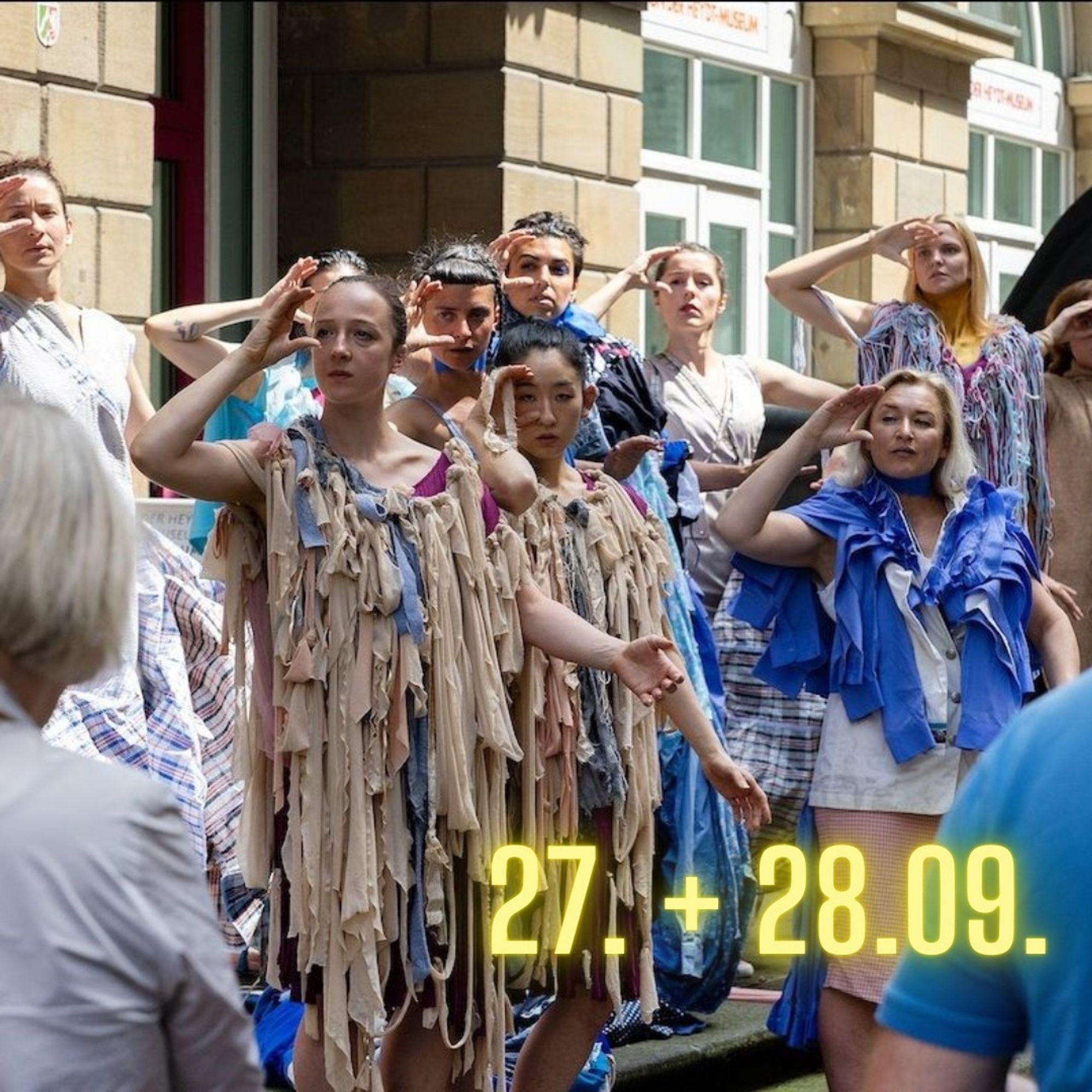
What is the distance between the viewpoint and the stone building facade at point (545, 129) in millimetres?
8727

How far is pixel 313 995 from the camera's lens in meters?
4.66

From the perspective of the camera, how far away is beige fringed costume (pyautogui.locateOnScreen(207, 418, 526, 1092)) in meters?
4.59

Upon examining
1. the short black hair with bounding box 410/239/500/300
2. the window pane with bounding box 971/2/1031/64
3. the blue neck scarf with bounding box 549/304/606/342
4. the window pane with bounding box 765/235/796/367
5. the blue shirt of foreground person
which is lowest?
the blue shirt of foreground person

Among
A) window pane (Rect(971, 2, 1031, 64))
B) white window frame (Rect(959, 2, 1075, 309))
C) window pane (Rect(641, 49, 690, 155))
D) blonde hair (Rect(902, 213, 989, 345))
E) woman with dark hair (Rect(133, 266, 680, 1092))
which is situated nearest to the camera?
woman with dark hair (Rect(133, 266, 680, 1092))

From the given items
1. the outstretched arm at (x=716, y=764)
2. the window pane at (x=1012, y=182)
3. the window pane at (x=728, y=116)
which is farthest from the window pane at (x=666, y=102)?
the outstretched arm at (x=716, y=764)

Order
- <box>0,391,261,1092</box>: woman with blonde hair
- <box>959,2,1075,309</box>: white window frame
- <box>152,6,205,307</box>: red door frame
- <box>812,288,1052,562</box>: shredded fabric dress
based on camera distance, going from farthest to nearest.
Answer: <box>959,2,1075,309</box>: white window frame < <box>152,6,205,307</box>: red door frame < <box>812,288,1052,562</box>: shredded fabric dress < <box>0,391,261,1092</box>: woman with blonde hair

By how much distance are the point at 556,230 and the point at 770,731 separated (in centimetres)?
146

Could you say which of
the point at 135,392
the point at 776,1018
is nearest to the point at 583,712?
the point at 776,1018

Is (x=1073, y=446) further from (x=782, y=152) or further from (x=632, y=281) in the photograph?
(x=782, y=152)

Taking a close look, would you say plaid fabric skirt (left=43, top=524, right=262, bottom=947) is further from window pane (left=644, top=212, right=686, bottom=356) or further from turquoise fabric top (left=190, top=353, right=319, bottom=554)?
window pane (left=644, top=212, right=686, bottom=356)

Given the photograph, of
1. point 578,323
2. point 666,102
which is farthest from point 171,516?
point 666,102

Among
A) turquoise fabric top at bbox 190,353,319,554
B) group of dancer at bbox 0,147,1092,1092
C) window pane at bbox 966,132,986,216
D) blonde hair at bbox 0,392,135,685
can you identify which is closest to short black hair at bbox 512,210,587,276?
group of dancer at bbox 0,147,1092,1092

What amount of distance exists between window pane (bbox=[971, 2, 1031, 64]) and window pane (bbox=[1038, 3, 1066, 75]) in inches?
2.8

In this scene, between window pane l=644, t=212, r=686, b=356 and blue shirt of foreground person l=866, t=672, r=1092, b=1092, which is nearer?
blue shirt of foreground person l=866, t=672, r=1092, b=1092
